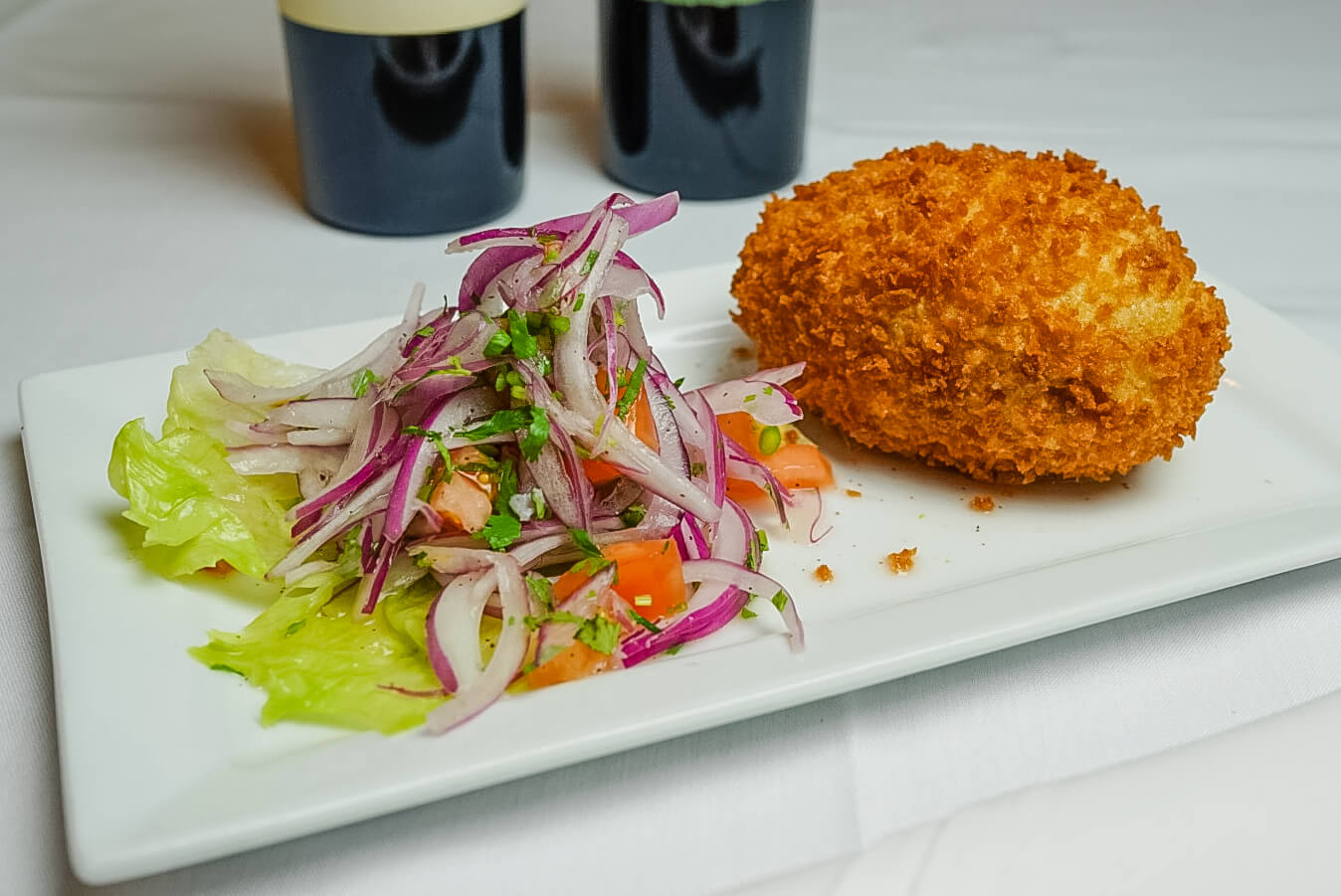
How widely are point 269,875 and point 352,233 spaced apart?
2481mm

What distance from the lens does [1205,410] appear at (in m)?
2.92

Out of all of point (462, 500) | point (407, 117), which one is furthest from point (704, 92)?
point (462, 500)

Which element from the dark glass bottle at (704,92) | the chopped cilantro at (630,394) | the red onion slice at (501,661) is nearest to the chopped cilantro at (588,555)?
the red onion slice at (501,661)

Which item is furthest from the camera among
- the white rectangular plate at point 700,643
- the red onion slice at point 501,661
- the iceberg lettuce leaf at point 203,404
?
the iceberg lettuce leaf at point 203,404

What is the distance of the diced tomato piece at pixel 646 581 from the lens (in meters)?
2.24

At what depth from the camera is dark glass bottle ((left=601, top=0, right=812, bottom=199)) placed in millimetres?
3832

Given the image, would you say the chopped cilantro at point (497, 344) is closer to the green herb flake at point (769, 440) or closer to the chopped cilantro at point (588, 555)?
the chopped cilantro at point (588, 555)

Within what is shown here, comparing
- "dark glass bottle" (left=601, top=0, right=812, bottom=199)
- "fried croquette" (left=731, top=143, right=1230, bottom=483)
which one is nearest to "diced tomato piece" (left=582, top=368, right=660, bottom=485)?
"fried croquette" (left=731, top=143, right=1230, bottom=483)

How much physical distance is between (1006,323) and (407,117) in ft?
6.20

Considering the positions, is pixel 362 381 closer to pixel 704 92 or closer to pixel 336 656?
pixel 336 656

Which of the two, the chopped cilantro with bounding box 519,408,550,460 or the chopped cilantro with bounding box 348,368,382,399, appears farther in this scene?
the chopped cilantro with bounding box 348,368,382,399

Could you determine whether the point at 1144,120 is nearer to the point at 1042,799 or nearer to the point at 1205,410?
the point at 1205,410

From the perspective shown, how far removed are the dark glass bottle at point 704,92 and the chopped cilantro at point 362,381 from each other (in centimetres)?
181

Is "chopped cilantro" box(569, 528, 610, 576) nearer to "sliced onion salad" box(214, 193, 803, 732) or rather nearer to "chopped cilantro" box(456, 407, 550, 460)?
"sliced onion salad" box(214, 193, 803, 732)
